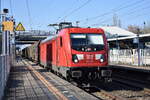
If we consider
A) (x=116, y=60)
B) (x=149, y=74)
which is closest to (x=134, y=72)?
(x=149, y=74)

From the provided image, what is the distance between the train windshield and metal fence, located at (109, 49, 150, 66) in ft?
51.8

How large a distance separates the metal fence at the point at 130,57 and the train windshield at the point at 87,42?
51.8ft

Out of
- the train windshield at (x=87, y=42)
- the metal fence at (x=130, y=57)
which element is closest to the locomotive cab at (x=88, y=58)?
the train windshield at (x=87, y=42)

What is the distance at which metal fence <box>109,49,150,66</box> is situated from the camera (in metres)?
29.0

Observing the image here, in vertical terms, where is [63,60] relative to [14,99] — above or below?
above

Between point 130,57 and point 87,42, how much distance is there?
1988 centimetres

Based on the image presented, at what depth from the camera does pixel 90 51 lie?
13188 mm

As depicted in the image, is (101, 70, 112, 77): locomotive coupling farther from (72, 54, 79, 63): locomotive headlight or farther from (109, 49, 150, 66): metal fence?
(109, 49, 150, 66): metal fence

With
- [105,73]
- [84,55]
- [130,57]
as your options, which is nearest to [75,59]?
[84,55]

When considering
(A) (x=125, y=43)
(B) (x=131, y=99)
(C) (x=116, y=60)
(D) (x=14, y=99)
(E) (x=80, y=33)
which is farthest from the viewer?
(A) (x=125, y=43)

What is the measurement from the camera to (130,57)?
3259 cm

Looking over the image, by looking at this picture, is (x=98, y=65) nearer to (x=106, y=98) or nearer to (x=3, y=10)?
(x=106, y=98)

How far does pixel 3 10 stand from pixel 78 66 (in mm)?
8620

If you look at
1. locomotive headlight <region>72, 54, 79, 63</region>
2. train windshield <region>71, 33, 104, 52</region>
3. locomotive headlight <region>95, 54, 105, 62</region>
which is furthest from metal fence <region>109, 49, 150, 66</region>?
locomotive headlight <region>72, 54, 79, 63</region>
